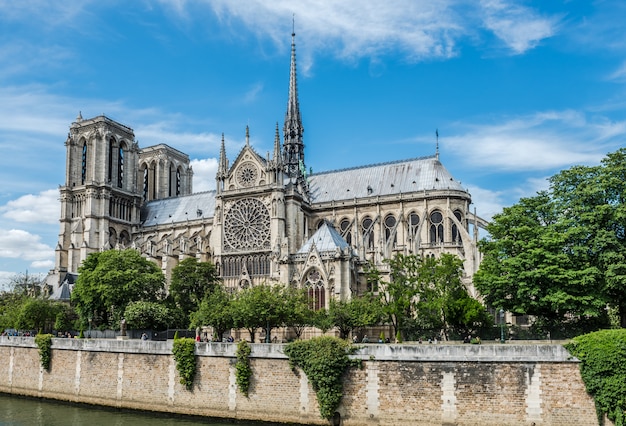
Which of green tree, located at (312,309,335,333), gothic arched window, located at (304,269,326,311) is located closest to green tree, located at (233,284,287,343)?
green tree, located at (312,309,335,333)

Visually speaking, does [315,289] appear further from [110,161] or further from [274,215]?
[110,161]

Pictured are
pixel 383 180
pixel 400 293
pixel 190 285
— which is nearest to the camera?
pixel 400 293

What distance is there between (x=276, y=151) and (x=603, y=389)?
46025mm

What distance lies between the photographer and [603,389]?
25.1m

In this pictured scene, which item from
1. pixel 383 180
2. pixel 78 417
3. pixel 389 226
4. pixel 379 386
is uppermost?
pixel 383 180

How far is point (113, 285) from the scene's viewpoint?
52719 millimetres

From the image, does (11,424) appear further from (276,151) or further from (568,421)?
(276,151)

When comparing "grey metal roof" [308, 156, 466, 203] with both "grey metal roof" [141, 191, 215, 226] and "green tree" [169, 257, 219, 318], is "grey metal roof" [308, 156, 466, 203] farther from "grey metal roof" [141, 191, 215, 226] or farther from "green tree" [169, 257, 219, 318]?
"green tree" [169, 257, 219, 318]

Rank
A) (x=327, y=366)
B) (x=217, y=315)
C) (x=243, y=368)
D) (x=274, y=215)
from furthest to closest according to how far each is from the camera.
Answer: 1. (x=274, y=215)
2. (x=217, y=315)
3. (x=243, y=368)
4. (x=327, y=366)

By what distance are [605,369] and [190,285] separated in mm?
37981

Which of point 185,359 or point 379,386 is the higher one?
point 185,359

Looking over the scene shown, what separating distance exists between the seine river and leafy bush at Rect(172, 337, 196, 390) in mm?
1991

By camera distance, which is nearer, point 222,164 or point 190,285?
point 190,285

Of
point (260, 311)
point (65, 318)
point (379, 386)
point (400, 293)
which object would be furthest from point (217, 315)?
point (65, 318)
